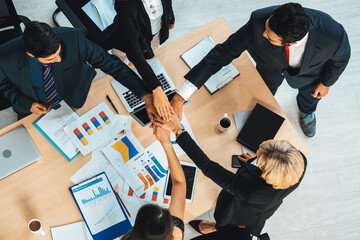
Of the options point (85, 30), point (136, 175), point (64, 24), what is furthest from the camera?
point (64, 24)

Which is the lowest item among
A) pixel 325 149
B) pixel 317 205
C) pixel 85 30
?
pixel 317 205

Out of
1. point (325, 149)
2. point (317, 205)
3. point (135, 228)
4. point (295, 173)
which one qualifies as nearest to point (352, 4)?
point (325, 149)

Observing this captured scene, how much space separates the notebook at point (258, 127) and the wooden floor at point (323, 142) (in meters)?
0.96

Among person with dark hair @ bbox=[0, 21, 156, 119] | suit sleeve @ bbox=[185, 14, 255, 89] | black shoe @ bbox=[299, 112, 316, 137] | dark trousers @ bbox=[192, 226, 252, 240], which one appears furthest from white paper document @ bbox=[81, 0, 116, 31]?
black shoe @ bbox=[299, 112, 316, 137]

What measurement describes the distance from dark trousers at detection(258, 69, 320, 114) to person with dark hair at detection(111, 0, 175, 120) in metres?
0.89

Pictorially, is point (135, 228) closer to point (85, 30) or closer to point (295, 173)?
point (295, 173)

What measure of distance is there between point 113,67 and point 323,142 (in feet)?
6.63

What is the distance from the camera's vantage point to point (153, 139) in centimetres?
199

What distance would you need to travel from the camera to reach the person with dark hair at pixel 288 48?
1.65 metres

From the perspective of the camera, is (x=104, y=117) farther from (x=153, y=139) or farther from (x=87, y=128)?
(x=153, y=139)

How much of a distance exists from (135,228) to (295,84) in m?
1.59

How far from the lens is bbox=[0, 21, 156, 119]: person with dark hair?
1.78 m

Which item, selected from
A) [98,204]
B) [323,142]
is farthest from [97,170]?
[323,142]

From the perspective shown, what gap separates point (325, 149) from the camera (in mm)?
2879
